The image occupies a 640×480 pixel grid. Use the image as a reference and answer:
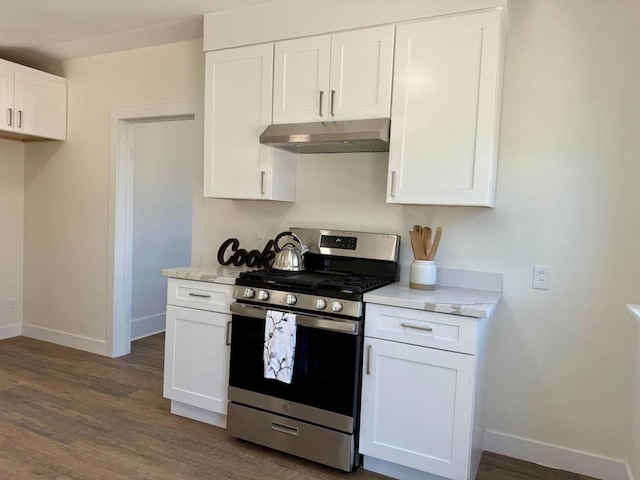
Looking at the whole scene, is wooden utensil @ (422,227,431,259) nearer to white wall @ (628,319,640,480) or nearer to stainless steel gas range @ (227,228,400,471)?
stainless steel gas range @ (227,228,400,471)

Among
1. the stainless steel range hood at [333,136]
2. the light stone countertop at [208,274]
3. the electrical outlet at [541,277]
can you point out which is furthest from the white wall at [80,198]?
the electrical outlet at [541,277]

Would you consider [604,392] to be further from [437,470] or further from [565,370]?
[437,470]

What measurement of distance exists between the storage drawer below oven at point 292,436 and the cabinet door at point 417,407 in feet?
0.34

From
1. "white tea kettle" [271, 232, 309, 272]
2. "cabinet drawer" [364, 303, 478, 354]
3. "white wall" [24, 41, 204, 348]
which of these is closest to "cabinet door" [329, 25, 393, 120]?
"white tea kettle" [271, 232, 309, 272]

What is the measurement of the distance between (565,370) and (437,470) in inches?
34.7

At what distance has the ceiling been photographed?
286cm

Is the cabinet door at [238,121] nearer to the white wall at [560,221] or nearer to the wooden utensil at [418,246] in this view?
the white wall at [560,221]

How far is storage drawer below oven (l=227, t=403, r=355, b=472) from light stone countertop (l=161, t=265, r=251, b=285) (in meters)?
0.69

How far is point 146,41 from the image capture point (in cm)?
348

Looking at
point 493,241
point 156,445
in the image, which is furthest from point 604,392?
point 156,445

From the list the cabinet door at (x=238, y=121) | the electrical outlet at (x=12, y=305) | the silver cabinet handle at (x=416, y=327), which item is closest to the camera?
the silver cabinet handle at (x=416, y=327)

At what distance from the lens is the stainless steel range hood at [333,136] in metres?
2.41

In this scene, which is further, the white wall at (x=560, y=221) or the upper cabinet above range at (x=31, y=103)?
the upper cabinet above range at (x=31, y=103)

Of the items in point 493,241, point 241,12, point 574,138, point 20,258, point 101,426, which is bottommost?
point 101,426
